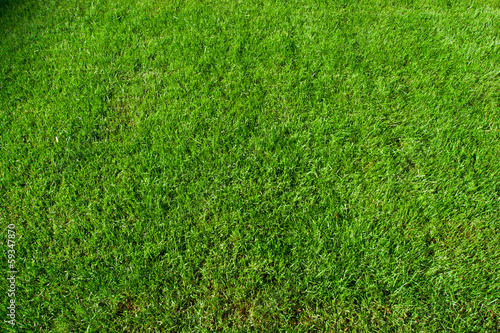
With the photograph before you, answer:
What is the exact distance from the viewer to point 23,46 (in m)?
3.75

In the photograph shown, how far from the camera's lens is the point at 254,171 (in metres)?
2.58

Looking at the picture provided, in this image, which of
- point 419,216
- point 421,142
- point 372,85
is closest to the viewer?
point 419,216

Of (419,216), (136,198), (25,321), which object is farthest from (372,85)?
(25,321)

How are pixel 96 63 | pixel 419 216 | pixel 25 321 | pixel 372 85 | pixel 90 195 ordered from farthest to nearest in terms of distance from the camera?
1. pixel 96 63
2. pixel 372 85
3. pixel 90 195
4. pixel 419 216
5. pixel 25 321

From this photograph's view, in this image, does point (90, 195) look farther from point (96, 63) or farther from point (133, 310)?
point (96, 63)

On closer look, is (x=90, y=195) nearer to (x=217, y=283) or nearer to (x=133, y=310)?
(x=133, y=310)

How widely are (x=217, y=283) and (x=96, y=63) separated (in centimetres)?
270

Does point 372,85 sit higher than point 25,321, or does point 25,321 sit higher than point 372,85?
point 372,85

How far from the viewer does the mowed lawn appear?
1977 millimetres

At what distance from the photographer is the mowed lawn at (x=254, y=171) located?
198cm

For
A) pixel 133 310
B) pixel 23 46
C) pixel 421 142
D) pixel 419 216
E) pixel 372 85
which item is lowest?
pixel 133 310

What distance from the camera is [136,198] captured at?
244 cm

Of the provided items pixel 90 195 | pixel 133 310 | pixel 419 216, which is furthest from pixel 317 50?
pixel 133 310

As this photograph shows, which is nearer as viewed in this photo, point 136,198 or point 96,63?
point 136,198
